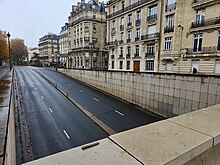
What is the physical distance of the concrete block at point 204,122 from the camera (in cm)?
199

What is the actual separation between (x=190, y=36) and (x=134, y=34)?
11301 mm

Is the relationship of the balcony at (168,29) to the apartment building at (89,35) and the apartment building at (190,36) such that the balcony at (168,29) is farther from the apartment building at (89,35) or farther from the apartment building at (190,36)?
the apartment building at (89,35)

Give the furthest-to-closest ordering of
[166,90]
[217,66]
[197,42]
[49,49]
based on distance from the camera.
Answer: [49,49]
[197,42]
[217,66]
[166,90]

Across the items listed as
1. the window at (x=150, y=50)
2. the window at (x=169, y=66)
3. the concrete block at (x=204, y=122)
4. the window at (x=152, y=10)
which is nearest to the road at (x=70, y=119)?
the concrete block at (x=204, y=122)

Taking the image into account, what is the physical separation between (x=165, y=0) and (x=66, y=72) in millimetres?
25242

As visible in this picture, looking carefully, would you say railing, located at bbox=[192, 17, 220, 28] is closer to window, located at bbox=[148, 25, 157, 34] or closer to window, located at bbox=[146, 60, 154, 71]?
window, located at bbox=[148, 25, 157, 34]

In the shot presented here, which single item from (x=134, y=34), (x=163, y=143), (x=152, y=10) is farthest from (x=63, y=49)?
(x=163, y=143)

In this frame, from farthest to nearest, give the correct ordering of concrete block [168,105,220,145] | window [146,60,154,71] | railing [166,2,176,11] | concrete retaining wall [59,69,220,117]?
window [146,60,154,71], railing [166,2,176,11], concrete retaining wall [59,69,220,117], concrete block [168,105,220,145]

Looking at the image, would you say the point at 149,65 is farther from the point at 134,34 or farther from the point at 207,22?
the point at 207,22

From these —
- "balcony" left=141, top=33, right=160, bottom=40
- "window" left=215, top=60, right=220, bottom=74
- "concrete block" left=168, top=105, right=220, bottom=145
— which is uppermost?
"balcony" left=141, top=33, right=160, bottom=40

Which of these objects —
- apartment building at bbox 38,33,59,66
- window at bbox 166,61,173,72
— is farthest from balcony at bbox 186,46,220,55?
apartment building at bbox 38,33,59,66

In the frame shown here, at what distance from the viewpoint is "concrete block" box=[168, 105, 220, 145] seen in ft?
6.54

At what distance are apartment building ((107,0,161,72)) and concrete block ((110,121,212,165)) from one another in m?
24.2

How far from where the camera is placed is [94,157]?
1528 millimetres
